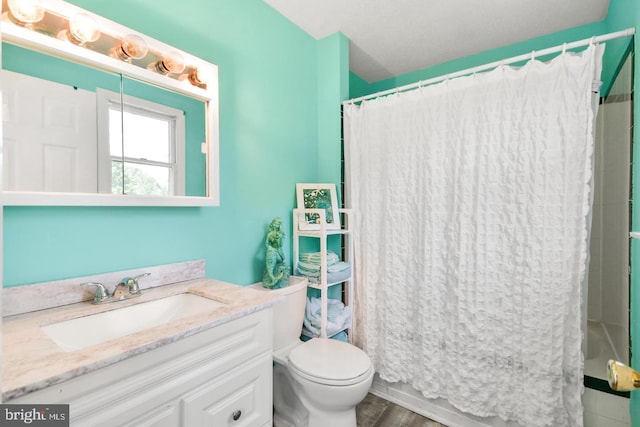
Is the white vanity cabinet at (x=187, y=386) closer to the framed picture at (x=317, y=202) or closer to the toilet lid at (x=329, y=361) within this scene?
the toilet lid at (x=329, y=361)

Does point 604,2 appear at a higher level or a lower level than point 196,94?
higher

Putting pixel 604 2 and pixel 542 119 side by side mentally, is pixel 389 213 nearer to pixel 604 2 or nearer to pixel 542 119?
pixel 542 119

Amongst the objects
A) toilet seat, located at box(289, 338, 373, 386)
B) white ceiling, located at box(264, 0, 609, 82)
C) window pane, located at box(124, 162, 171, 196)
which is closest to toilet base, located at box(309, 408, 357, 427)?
toilet seat, located at box(289, 338, 373, 386)

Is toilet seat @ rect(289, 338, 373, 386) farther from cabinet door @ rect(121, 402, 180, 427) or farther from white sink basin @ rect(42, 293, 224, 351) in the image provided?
cabinet door @ rect(121, 402, 180, 427)

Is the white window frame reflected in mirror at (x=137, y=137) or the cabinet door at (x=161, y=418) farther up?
the white window frame reflected in mirror at (x=137, y=137)

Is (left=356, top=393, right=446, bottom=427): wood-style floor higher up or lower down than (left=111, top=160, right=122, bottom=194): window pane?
lower down

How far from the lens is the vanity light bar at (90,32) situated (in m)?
1.12

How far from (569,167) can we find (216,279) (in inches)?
73.6

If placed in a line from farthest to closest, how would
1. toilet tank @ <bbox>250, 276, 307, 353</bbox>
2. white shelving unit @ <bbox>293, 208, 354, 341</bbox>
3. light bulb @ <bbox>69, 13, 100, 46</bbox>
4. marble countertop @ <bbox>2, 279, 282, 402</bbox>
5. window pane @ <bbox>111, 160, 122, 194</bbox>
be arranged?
white shelving unit @ <bbox>293, 208, 354, 341</bbox>
toilet tank @ <bbox>250, 276, 307, 353</bbox>
window pane @ <bbox>111, 160, 122, 194</bbox>
light bulb @ <bbox>69, 13, 100, 46</bbox>
marble countertop @ <bbox>2, 279, 282, 402</bbox>

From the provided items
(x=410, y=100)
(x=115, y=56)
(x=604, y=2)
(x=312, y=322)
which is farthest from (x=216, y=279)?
(x=604, y=2)

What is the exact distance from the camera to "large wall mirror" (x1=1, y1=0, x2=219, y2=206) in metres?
1.12

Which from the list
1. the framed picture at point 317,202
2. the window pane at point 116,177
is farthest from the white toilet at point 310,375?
the window pane at point 116,177

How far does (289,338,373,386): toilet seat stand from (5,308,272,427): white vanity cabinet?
0.28 m

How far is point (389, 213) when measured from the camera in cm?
209
